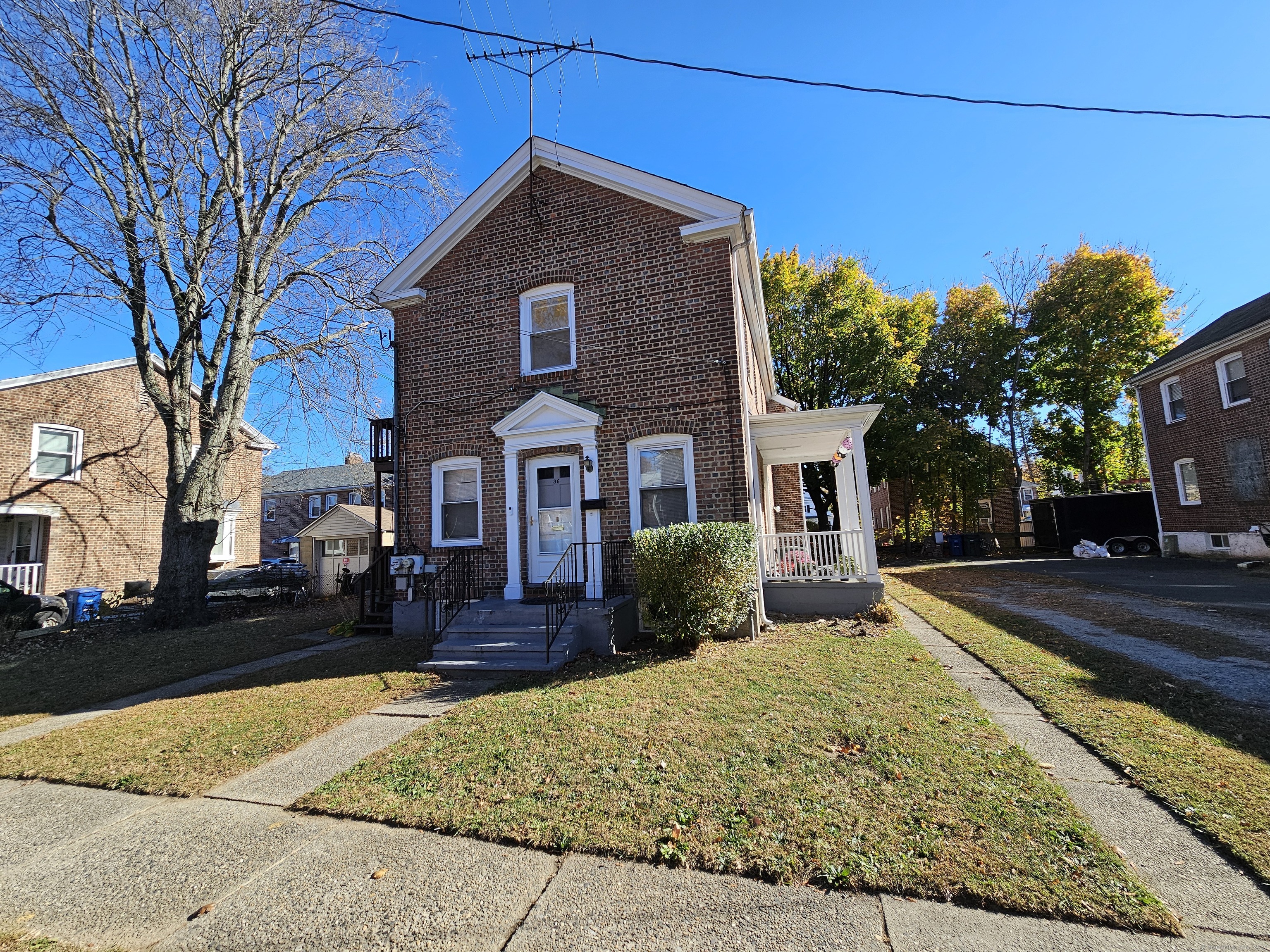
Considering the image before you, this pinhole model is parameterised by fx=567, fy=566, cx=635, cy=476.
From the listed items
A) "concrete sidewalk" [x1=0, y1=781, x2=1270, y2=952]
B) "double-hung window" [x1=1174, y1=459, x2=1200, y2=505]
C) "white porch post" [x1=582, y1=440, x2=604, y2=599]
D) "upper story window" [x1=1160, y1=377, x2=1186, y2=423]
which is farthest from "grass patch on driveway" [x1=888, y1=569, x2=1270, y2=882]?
"upper story window" [x1=1160, y1=377, x2=1186, y2=423]

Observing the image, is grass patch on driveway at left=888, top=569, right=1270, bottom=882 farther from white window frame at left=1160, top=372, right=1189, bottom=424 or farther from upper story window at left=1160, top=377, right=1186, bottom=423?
white window frame at left=1160, top=372, right=1189, bottom=424

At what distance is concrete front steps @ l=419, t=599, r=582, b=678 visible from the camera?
7117mm

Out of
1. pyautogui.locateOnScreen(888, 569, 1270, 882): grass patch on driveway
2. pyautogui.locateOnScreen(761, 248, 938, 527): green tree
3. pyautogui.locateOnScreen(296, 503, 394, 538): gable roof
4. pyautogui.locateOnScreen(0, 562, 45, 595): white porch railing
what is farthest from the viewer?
pyautogui.locateOnScreen(761, 248, 938, 527): green tree

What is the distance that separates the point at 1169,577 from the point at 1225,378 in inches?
323

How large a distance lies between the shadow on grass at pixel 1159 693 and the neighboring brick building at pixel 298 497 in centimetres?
3578

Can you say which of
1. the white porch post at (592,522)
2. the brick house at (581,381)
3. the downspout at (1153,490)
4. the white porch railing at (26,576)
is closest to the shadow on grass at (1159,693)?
the brick house at (581,381)

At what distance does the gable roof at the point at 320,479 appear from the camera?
3631 centimetres

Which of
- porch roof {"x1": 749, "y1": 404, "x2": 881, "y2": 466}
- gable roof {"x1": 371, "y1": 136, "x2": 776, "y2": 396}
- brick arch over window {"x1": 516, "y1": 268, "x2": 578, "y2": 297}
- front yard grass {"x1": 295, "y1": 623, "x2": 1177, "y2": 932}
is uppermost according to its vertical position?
gable roof {"x1": 371, "y1": 136, "x2": 776, "y2": 396}

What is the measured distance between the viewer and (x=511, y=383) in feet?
32.7

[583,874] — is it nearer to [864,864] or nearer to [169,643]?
[864,864]

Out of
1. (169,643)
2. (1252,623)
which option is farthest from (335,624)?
(1252,623)

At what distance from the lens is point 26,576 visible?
15.3 meters

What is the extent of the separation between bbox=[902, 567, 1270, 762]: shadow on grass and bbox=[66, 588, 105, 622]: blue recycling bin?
723 inches

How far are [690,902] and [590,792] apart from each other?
1.16 metres
